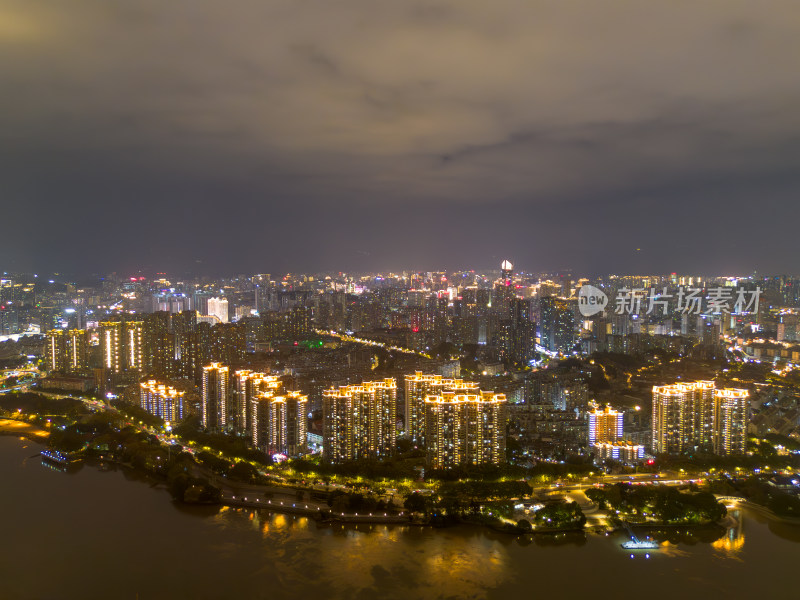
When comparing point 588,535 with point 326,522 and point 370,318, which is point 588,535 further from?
point 370,318

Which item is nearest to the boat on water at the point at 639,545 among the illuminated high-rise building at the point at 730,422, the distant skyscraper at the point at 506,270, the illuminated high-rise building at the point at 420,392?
the illuminated high-rise building at the point at 420,392

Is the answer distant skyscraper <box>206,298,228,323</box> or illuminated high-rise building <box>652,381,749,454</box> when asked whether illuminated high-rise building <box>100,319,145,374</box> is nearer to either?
distant skyscraper <box>206,298,228,323</box>

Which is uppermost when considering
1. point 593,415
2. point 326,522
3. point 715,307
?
point 715,307

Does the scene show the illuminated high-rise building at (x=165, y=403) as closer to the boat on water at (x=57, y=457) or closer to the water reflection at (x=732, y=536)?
the boat on water at (x=57, y=457)

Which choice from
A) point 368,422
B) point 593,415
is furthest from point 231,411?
point 593,415

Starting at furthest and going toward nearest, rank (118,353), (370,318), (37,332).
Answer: (370,318), (37,332), (118,353)

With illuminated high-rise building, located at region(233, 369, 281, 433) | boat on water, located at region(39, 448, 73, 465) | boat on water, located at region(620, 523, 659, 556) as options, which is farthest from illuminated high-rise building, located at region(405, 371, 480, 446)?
boat on water, located at region(39, 448, 73, 465)

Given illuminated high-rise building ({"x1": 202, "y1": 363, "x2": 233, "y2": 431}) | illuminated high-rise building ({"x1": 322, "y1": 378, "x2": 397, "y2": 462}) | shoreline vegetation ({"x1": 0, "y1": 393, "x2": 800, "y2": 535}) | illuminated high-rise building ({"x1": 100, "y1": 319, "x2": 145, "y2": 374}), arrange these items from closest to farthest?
shoreline vegetation ({"x1": 0, "y1": 393, "x2": 800, "y2": 535}) → illuminated high-rise building ({"x1": 322, "y1": 378, "x2": 397, "y2": 462}) → illuminated high-rise building ({"x1": 202, "y1": 363, "x2": 233, "y2": 431}) → illuminated high-rise building ({"x1": 100, "y1": 319, "x2": 145, "y2": 374})
